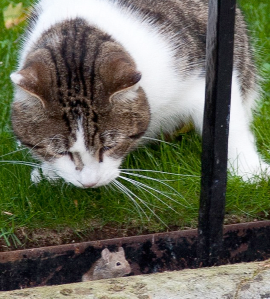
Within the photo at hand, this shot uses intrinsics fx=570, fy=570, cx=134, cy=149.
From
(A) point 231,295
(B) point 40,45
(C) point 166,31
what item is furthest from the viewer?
(C) point 166,31

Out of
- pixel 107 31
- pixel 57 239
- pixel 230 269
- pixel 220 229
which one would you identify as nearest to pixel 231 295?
pixel 230 269

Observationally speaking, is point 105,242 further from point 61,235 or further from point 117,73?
point 117,73

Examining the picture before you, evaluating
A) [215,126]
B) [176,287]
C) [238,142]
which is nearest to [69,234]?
[176,287]

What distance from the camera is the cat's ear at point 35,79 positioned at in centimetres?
169

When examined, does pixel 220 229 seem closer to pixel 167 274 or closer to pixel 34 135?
pixel 167 274

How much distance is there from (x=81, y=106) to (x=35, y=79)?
0.54ft

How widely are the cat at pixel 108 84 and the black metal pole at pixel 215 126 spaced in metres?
0.39

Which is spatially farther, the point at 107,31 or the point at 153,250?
the point at 107,31

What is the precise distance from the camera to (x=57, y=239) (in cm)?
179

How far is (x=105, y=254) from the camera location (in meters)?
1.70

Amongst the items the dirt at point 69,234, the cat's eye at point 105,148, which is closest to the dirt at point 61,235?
the dirt at point 69,234

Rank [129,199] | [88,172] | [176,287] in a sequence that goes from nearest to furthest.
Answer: [176,287], [88,172], [129,199]

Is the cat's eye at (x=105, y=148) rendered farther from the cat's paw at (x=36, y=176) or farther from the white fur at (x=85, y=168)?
the cat's paw at (x=36, y=176)

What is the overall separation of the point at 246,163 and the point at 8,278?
100 centimetres
